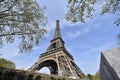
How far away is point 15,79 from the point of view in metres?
10.7


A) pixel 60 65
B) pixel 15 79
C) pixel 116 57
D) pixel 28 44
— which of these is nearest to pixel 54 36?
pixel 60 65

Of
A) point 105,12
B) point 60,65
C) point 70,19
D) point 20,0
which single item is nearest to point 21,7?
point 20,0

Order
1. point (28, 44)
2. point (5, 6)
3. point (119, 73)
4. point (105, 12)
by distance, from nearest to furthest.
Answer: point (119, 73), point (105, 12), point (5, 6), point (28, 44)

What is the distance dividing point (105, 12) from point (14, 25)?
26.1ft

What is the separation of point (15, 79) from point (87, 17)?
253 inches

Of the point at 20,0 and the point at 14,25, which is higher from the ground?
the point at 20,0

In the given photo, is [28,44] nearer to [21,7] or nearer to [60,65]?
[21,7]

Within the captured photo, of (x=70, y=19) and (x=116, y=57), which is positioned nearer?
(x=116, y=57)

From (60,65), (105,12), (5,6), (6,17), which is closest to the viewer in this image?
(105,12)

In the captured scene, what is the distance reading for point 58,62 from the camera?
32.6 meters

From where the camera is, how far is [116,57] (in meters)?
6.64

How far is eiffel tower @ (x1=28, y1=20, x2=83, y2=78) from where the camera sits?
3142 cm

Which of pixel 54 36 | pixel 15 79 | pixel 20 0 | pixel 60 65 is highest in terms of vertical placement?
pixel 54 36

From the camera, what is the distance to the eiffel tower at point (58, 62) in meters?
31.4
